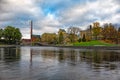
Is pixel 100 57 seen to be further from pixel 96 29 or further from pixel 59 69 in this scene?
pixel 96 29

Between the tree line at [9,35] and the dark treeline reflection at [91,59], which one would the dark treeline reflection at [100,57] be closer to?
the dark treeline reflection at [91,59]

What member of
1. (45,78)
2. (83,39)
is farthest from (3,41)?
(45,78)

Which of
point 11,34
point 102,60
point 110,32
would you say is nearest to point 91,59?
point 102,60

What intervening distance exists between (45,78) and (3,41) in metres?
173

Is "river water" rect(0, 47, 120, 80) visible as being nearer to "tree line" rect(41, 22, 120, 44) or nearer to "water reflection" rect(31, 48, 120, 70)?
"water reflection" rect(31, 48, 120, 70)

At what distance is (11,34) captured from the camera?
180625mm

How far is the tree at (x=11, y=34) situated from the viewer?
591 ft

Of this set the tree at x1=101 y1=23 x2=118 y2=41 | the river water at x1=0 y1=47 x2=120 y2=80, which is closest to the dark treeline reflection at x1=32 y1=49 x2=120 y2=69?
the river water at x1=0 y1=47 x2=120 y2=80

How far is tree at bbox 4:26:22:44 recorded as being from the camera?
180 meters

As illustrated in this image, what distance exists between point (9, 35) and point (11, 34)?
70.7 inches

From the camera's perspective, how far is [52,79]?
12.8 metres

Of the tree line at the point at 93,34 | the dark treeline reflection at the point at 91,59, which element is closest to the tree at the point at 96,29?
the tree line at the point at 93,34

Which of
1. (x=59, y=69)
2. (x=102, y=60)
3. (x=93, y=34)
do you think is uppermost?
(x=93, y=34)

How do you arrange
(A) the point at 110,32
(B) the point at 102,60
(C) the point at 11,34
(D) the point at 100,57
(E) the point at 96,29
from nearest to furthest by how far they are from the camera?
(B) the point at 102,60 < (D) the point at 100,57 < (A) the point at 110,32 < (E) the point at 96,29 < (C) the point at 11,34
